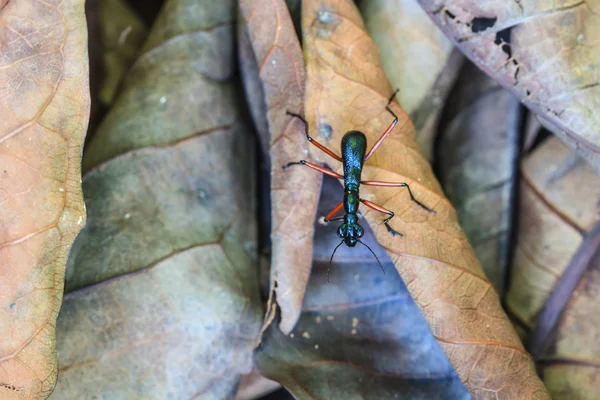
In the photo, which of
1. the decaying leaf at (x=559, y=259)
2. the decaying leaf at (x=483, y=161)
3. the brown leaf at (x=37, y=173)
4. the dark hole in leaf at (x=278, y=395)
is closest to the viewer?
the brown leaf at (x=37, y=173)

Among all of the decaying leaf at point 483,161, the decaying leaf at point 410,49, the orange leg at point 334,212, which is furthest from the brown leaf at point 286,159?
the decaying leaf at point 483,161

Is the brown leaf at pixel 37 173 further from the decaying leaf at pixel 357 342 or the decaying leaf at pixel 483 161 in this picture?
the decaying leaf at pixel 483 161

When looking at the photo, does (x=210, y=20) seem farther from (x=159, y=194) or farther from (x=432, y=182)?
(x=432, y=182)

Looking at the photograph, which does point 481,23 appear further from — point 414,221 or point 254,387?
point 254,387

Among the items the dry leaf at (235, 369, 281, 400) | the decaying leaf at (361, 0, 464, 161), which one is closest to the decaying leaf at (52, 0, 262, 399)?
the dry leaf at (235, 369, 281, 400)

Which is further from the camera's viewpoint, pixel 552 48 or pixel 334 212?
pixel 334 212

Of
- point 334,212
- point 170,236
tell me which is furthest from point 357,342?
point 170,236
